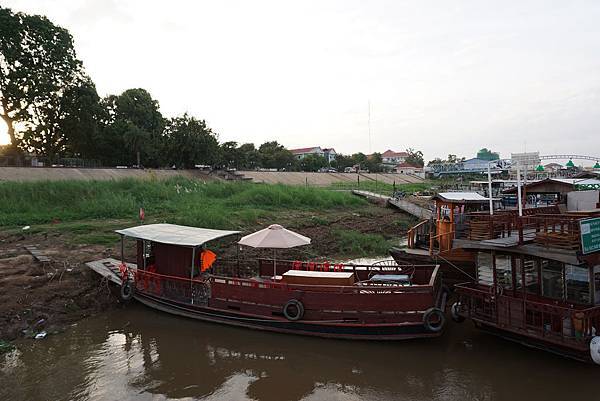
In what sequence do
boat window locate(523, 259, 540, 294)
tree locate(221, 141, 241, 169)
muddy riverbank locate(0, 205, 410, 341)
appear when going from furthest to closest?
1. tree locate(221, 141, 241, 169)
2. muddy riverbank locate(0, 205, 410, 341)
3. boat window locate(523, 259, 540, 294)

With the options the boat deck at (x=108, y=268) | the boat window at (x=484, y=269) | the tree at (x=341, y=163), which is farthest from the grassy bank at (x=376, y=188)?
the tree at (x=341, y=163)

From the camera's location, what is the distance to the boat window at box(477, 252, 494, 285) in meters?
11.3

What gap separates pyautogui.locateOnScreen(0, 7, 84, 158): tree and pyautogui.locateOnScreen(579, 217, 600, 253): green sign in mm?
44010

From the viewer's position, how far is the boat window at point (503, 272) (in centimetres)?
1039

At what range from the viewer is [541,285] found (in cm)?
962

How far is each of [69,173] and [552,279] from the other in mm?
38292

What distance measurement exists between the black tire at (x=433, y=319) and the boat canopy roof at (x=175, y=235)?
5991mm

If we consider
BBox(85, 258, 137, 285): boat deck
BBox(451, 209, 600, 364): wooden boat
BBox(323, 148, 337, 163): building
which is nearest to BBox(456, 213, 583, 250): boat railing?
BBox(451, 209, 600, 364): wooden boat

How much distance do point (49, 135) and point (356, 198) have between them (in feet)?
106

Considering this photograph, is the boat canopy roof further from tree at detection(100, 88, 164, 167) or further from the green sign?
tree at detection(100, 88, 164, 167)

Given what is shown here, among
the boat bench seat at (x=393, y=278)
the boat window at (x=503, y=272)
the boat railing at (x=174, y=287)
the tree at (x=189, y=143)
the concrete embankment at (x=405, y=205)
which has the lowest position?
the boat railing at (x=174, y=287)

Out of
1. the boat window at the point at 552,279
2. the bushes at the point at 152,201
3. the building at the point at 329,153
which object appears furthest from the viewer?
the building at the point at 329,153

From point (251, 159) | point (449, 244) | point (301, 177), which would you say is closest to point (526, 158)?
point (449, 244)

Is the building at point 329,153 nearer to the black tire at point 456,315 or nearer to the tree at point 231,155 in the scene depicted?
the tree at point 231,155
